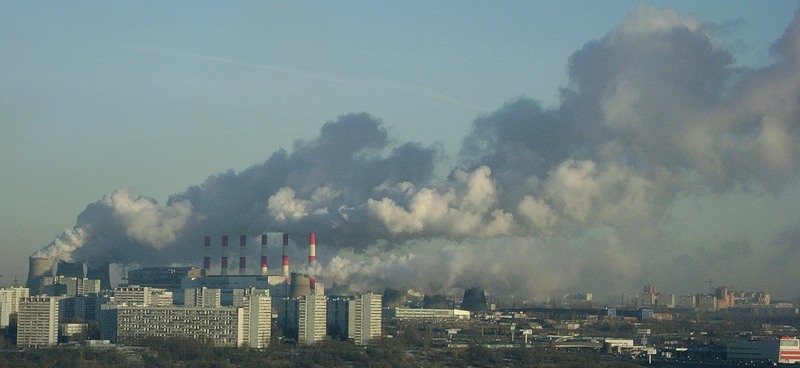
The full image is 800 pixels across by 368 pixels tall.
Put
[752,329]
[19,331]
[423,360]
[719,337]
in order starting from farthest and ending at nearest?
[752,329] < [719,337] < [19,331] < [423,360]

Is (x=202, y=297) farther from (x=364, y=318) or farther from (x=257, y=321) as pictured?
(x=257, y=321)

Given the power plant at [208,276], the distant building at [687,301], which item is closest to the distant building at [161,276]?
the power plant at [208,276]

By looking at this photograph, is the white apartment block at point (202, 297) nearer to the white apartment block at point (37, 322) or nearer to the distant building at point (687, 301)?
the white apartment block at point (37, 322)

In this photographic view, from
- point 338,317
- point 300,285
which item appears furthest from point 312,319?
point 300,285

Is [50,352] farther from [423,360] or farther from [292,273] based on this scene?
[292,273]

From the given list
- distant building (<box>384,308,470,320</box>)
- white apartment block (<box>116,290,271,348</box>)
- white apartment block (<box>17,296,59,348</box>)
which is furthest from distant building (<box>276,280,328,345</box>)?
distant building (<box>384,308,470,320</box>)

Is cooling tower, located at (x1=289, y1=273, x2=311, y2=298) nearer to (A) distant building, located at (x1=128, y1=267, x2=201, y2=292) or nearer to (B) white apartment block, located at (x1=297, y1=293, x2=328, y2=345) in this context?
(B) white apartment block, located at (x1=297, y1=293, x2=328, y2=345)

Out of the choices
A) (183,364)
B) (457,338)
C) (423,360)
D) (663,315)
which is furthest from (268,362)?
(663,315)
